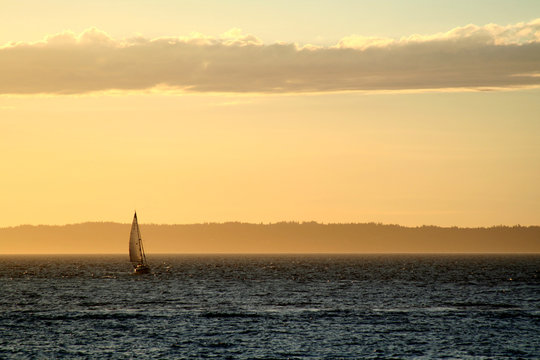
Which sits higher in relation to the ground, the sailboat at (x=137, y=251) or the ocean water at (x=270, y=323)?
the sailboat at (x=137, y=251)

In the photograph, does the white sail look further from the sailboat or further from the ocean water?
the ocean water

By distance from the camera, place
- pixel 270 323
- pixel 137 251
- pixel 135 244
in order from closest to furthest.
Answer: pixel 270 323
pixel 135 244
pixel 137 251

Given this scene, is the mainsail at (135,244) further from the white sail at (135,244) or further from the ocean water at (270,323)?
the ocean water at (270,323)

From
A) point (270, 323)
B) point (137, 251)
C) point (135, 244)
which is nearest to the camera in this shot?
point (270, 323)

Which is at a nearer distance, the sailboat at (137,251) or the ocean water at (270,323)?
the ocean water at (270,323)

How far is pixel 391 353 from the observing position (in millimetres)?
68688

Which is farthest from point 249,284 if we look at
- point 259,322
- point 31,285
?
point 259,322

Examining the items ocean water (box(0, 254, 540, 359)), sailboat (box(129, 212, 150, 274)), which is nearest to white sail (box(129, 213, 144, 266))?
sailboat (box(129, 212, 150, 274))

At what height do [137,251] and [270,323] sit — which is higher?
[137,251]

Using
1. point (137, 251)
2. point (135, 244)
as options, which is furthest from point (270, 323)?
point (137, 251)

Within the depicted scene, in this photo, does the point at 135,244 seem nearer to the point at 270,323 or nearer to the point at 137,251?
the point at 137,251

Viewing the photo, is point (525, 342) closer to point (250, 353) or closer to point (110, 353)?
point (250, 353)

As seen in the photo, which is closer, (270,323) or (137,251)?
(270,323)

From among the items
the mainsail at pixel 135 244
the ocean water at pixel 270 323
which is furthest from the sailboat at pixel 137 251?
the ocean water at pixel 270 323
